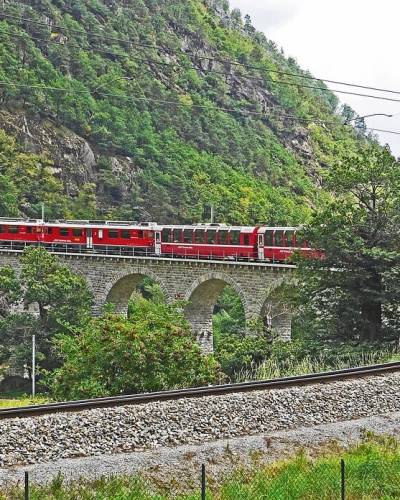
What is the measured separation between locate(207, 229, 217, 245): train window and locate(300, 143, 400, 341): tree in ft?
50.2

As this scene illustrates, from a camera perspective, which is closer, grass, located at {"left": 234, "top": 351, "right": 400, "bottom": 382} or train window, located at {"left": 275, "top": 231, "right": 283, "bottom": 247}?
grass, located at {"left": 234, "top": 351, "right": 400, "bottom": 382}

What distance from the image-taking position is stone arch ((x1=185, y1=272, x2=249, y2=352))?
138ft

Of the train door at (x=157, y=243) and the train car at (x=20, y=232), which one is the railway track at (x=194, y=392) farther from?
the train car at (x=20, y=232)

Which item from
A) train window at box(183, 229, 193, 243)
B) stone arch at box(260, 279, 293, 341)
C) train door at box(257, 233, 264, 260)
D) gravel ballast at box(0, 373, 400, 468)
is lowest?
gravel ballast at box(0, 373, 400, 468)

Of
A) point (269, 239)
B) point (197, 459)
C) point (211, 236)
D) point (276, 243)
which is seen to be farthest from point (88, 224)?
point (197, 459)

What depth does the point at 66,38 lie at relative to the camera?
293ft

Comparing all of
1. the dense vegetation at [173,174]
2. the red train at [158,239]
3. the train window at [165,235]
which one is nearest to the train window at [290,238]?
the red train at [158,239]

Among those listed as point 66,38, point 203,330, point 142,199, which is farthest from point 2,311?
point 66,38

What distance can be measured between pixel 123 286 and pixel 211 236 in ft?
25.7

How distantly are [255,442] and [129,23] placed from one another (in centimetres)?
8972

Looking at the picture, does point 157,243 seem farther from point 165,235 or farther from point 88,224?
point 88,224

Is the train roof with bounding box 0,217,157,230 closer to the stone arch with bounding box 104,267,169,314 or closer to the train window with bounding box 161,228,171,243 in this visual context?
the train window with bounding box 161,228,171,243

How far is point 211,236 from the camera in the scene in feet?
135

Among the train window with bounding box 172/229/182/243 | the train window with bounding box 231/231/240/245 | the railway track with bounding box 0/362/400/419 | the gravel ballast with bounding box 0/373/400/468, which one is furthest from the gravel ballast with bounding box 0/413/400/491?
the train window with bounding box 172/229/182/243
